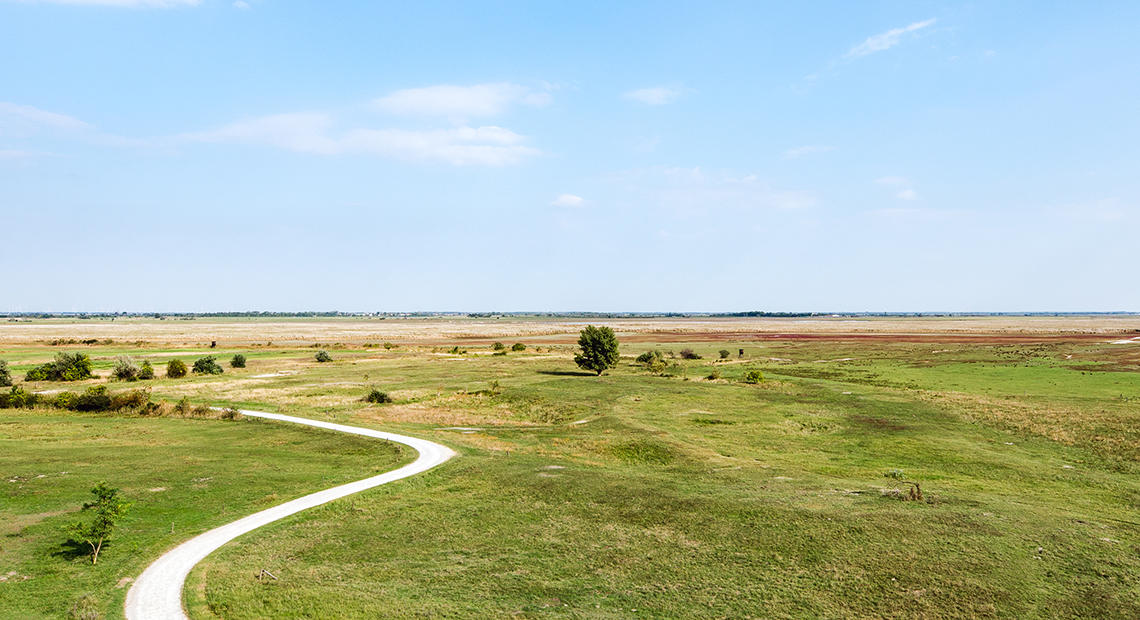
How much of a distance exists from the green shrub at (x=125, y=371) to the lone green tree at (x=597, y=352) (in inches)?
2118

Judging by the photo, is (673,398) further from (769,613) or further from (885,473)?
(769,613)

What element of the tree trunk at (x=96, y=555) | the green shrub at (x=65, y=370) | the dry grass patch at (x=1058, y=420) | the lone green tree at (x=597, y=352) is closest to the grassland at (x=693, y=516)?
the dry grass patch at (x=1058, y=420)

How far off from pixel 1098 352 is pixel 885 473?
96.5 meters

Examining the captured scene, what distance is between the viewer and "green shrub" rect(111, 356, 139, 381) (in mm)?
70000

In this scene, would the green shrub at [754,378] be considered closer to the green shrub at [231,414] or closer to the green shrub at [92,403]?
the green shrub at [231,414]

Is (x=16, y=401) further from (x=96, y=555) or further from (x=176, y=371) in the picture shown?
(x=96, y=555)

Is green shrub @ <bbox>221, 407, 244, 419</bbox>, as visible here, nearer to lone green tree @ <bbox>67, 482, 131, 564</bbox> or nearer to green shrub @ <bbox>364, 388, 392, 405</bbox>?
green shrub @ <bbox>364, 388, 392, 405</bbox>

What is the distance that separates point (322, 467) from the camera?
3080 centimetres

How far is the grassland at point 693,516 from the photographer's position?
52.7ft

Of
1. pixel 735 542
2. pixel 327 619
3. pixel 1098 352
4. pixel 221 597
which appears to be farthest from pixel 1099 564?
pixel 1098 352

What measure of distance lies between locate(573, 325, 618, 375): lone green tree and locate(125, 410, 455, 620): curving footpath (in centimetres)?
4166

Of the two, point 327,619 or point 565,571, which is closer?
point 327,619

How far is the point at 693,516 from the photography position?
73.4ft

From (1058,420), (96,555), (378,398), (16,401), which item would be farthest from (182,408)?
(1058,420)
